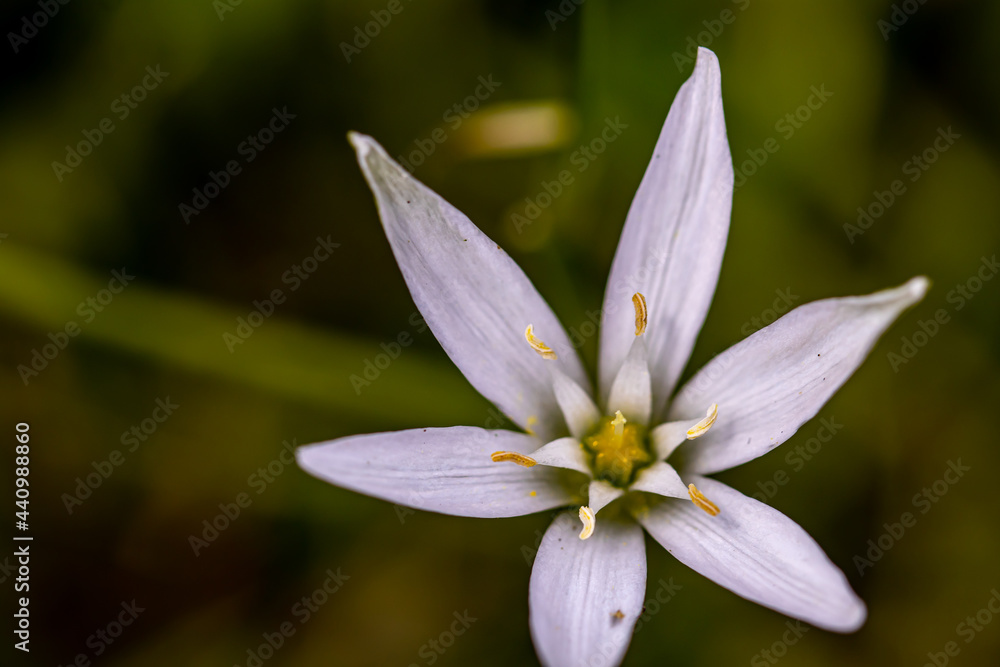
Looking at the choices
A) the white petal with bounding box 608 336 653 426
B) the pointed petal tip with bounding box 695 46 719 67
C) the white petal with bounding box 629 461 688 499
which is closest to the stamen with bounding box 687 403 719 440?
the white petal with bounding box 629 461 688 499

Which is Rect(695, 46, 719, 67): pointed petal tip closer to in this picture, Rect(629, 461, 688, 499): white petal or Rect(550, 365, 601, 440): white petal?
Rect(550, 365, 601, 440): white petal

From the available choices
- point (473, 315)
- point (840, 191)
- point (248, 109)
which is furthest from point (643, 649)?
point (248, 109)

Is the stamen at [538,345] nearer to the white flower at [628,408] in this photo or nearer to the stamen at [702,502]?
the white flower at [628,408]

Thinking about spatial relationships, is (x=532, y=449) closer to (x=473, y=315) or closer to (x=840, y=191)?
(x=473, y=315)

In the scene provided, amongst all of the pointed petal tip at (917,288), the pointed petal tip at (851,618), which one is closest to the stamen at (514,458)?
the pointed petal tip at (851,618)

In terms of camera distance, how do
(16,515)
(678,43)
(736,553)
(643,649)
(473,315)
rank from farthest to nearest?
(678,43)
(16,515)
(643,649)
(473,315)
(736,553)

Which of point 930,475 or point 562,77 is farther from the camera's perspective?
point 562,77
